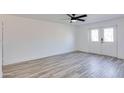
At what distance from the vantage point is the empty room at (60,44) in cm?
371

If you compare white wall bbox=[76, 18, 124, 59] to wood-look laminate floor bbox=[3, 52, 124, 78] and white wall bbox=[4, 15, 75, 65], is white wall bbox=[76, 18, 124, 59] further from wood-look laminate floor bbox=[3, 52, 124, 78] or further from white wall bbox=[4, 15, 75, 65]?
wood-look laminate floor bbox=[3, 52, 124, 78]

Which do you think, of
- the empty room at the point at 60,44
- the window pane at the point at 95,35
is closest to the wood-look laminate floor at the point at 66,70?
the empty room at the point at 60,44

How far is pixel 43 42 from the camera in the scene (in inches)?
229

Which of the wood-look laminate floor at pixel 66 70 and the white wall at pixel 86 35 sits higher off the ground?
the white wall at pixel 86 35

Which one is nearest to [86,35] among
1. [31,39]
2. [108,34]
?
[108,34]

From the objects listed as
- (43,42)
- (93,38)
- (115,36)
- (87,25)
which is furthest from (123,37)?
(43,42)

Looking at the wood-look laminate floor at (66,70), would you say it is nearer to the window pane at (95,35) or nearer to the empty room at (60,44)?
the empty room at (60,44)

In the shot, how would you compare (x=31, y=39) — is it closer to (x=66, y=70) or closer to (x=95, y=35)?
(x=66, y=70)

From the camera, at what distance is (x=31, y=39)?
5.19m

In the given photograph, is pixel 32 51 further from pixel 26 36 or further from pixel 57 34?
pixel 57 34

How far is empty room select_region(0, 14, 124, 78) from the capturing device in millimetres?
3705
